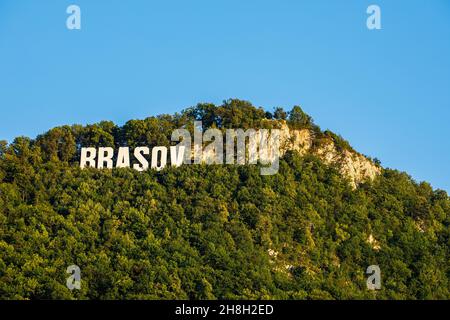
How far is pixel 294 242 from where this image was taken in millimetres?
95688

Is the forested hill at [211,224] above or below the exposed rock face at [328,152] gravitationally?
below

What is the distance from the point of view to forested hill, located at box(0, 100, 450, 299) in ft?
287

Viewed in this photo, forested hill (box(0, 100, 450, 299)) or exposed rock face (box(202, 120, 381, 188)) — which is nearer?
forested hill (box(0, 100, 450, 299))

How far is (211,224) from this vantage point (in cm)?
9462

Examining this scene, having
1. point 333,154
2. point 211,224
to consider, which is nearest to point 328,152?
point 333,154

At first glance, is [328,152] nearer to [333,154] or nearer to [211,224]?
[333,154]

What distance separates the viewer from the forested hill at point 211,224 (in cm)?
8744

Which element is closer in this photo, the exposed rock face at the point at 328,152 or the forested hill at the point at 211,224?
the forested hill at the point at 211,224

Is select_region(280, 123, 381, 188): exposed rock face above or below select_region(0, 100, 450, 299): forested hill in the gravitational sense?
above

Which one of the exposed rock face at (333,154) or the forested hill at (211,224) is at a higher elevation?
the exposed rock face at (333,154)

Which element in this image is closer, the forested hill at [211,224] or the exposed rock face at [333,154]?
the forested hill at [211,224]

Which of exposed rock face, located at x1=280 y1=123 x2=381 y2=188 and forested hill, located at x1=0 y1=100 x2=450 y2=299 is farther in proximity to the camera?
exposed rock face, located at x1=280 y1=123 x2=381 y2=188
